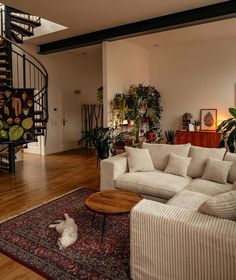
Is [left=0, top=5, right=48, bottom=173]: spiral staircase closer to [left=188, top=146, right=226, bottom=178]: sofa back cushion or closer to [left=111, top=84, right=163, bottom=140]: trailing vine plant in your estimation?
[left=111, top=84, right=163, bottom=140]: trailing vine plant

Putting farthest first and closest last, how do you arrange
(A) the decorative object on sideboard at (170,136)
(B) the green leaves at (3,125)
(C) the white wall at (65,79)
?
(C) the white wall at (65,79) < (A) the decorative object on sideboard at (170,136) < (B) the green leaves at (3,125)

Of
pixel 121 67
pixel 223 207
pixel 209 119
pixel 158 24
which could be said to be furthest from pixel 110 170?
pixel 209 119

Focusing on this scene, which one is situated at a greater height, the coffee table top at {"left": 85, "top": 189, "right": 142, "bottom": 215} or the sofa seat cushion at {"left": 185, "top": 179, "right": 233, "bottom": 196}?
the sofa seat cushion at {"left": 185, "top": 179, "right": 233, "bottom": 196}

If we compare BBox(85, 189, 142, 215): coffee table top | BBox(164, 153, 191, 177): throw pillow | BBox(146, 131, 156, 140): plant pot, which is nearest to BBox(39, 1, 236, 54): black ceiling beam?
BBox(164, 153, 191, 177): throw pillow

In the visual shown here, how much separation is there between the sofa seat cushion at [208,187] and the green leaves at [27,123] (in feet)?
13.1

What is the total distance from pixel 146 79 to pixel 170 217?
6.63 m

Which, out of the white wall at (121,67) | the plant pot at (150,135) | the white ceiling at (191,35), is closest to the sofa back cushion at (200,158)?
the white wall at (121,67)

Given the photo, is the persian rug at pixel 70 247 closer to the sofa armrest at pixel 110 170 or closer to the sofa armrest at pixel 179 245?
the sofa armrest at pixel 179 245

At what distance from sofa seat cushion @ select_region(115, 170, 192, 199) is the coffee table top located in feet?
1.29

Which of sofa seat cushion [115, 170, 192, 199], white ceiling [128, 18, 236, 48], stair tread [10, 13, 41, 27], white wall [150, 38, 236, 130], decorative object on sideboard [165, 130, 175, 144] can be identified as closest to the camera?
sofa seat cushion [115, 170, 192, 199]

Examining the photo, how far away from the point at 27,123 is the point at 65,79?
305 centimetres

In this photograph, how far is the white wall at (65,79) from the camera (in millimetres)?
7926

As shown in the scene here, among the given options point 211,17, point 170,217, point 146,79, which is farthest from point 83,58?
point 170,217

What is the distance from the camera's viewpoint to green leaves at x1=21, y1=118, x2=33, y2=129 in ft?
19.0
